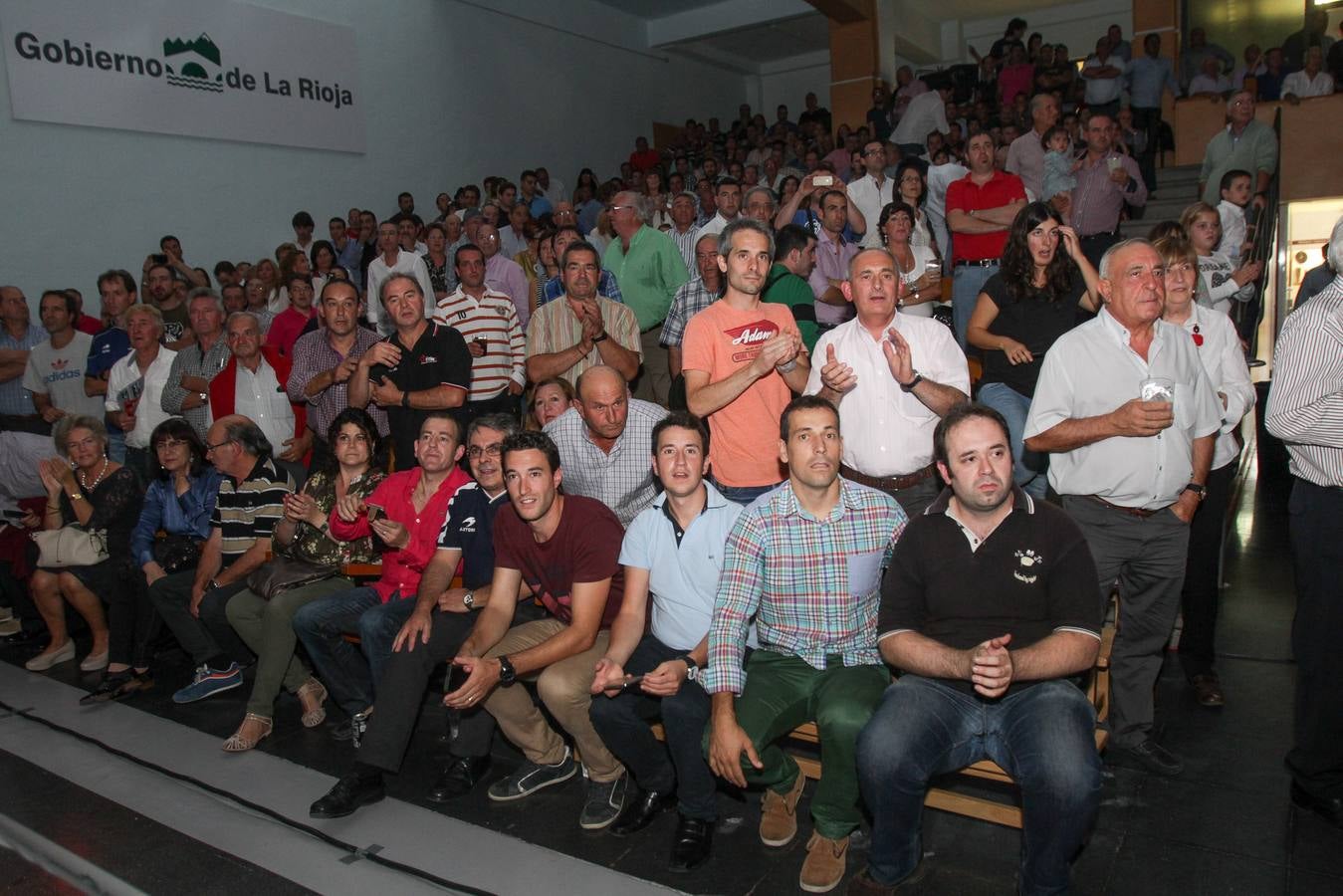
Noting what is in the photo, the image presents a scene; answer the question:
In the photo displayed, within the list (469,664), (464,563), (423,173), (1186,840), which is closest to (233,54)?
(423,173)

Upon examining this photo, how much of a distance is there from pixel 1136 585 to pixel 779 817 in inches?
51.5

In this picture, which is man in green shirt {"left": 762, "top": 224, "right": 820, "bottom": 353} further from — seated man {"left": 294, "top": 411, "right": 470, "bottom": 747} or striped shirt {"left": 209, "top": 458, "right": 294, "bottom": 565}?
striped shirt {"left": 209, "top": 458, "right": 294, "bottom": 565}

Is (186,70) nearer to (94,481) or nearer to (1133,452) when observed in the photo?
(94,481)

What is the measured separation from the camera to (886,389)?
3090 mm

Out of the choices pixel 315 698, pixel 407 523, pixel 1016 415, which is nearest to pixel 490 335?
pixel 407 523

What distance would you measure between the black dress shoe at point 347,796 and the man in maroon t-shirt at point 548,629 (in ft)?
1.32

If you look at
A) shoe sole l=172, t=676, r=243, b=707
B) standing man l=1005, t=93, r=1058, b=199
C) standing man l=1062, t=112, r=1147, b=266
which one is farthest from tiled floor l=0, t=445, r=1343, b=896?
standing man l=1005, t=93, r=1058, b=199

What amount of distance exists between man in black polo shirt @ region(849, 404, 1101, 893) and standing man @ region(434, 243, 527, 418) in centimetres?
290

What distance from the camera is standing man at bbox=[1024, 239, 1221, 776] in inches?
108

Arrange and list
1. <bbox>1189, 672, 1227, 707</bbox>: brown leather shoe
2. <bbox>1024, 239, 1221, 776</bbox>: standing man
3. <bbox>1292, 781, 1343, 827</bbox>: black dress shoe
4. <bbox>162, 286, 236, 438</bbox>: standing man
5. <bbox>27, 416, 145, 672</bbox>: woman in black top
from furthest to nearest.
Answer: <bbox>162, 286, 236, 438</bbox>: standing man
<bbox>27, 416, 145, 672</bbox>: woman in black top
<bbox>1189, 672, 1227, 707</bbox>: brown leather shoe
<bbox>1024, 239, 1221, 776</bbox>: standing man
<bbox>1292, 781, 1343, 827</bbox>: black dress shoe

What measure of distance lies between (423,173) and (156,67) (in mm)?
→ 3675

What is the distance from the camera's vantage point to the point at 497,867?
271 cm

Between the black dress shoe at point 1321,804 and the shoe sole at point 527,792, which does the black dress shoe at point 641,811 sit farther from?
the black dress shoe at point 1321,804

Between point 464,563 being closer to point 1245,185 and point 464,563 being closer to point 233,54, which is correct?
point 1245,185
